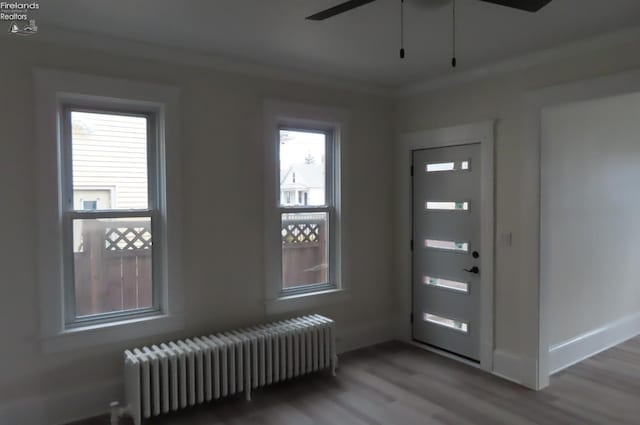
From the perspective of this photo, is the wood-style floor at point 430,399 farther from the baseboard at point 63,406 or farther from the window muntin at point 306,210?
the window muntin at point 306,210

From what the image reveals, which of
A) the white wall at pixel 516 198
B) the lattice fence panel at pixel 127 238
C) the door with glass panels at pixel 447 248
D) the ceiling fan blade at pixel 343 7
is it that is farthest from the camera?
the door with glass panels at pixel 447 248

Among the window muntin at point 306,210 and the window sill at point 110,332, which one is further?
the window muntin at point 306,210

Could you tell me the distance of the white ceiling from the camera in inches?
99.7

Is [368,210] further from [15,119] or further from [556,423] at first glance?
[15,119]

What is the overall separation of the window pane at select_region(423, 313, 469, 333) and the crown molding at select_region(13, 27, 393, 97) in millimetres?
2352

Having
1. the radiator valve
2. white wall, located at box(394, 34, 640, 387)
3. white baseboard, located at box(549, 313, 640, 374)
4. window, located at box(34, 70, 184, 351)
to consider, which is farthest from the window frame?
white baseboard, located at box(549, 313, 640, 374)

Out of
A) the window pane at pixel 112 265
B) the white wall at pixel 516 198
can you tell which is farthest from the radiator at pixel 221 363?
the white wall at pixel 516 198

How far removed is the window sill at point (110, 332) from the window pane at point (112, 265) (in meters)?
0.16

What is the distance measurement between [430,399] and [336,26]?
109 inches

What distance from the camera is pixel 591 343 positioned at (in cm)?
416

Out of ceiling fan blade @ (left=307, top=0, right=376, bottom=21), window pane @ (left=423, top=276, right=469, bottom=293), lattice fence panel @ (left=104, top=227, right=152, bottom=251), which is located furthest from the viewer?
window pane @ (left=423, top=276, right=469, bottom=293)

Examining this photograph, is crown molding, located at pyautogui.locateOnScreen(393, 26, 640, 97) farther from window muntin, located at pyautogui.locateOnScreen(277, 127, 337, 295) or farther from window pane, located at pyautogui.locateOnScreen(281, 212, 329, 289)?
window pane, located at pyautogui.locateOnScreen(281, 212, 329, 289)

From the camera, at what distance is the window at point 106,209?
288 centimetres
